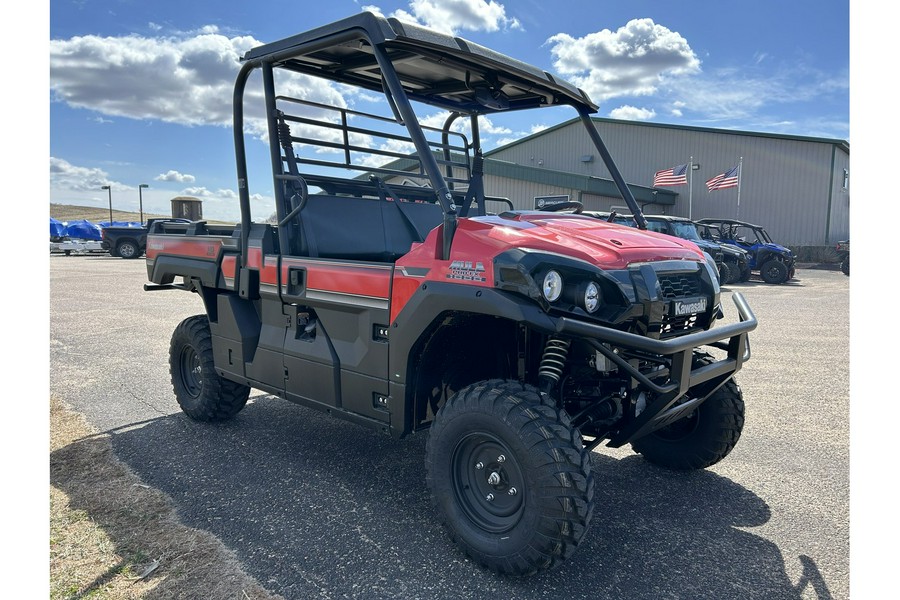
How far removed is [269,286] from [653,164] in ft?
87.5

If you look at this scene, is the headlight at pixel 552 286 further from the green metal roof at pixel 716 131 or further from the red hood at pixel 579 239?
the green metal roof at pixel 716 131

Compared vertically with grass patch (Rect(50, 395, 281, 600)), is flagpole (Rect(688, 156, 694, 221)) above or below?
above

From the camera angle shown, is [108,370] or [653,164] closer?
[108,370]

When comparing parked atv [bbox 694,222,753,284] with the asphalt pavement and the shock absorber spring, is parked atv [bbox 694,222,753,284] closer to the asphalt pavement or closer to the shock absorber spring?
the asphalt pavement

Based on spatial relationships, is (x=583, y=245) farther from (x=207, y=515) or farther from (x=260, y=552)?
(x=207, y=515)

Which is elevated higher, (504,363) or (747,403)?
(504,363)

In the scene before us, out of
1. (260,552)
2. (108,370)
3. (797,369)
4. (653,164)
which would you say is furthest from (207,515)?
(653,164)

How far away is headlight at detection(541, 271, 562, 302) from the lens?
2592 mm

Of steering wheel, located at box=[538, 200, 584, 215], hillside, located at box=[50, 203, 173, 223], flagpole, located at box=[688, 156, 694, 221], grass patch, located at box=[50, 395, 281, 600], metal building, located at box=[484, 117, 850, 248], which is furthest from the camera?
hillside, located at box=[50, 203, 173, 223]

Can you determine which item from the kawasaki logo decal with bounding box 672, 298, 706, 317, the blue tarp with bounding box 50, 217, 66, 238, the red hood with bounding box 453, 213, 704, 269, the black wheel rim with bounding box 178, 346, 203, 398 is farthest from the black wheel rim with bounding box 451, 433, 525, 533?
the blue tarp with bounding box 50, 217, 66, 238

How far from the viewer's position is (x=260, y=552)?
2898mm

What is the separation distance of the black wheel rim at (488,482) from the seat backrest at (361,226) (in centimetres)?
176

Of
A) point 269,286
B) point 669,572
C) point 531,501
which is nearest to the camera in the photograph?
point 531,501

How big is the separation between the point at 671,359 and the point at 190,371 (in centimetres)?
378
